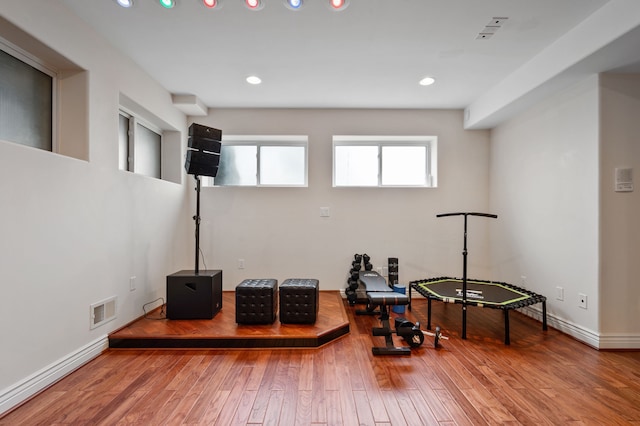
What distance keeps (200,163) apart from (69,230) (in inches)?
49.4

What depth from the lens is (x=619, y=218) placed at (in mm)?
2523

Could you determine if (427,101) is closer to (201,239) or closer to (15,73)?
(201,239)

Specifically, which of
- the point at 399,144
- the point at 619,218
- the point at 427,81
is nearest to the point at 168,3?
the point at 427,81

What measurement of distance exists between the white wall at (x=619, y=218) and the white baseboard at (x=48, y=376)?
4255 millimetres

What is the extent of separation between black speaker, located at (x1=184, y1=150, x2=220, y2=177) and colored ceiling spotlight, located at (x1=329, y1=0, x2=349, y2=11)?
1.82 metres

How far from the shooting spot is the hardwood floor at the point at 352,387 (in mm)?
1687

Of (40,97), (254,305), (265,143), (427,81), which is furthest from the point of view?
(265,143)

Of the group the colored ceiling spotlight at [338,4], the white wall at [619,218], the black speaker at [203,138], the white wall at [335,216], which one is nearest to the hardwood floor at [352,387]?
the white wall at [619,218]

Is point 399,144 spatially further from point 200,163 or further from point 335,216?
point 200,163

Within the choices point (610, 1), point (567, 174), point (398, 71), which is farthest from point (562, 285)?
point (398, 71)

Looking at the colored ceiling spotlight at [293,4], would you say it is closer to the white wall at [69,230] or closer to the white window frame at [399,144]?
the white wall at [69,230]

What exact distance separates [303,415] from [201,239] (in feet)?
9.86

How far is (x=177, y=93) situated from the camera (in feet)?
11.9

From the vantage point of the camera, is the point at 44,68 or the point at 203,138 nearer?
the point at 44,68
